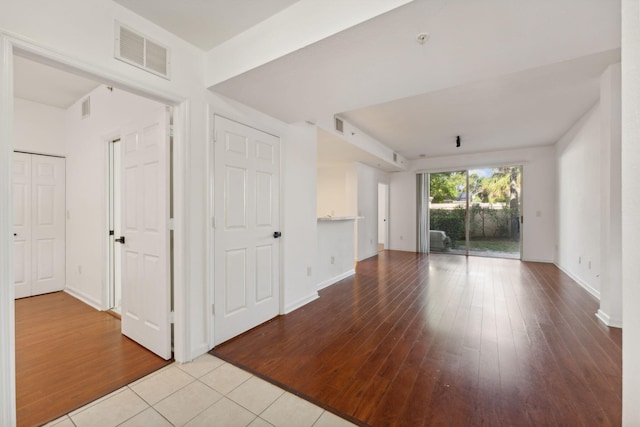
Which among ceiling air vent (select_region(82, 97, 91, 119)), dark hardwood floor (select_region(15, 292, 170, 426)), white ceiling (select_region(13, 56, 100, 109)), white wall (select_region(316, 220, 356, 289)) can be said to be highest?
white ceiling (select_region(13, 56, 100, 109))

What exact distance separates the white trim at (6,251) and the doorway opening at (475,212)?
7741 millimetres

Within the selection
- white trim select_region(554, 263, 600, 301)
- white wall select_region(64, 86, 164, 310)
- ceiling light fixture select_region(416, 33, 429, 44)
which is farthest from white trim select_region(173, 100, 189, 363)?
white trim select_region(554, 263, 600, 301)

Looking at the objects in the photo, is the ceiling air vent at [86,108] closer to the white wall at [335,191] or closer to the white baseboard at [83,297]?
the white baseboard at [83,297]

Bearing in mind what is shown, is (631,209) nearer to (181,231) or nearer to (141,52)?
(181,231)

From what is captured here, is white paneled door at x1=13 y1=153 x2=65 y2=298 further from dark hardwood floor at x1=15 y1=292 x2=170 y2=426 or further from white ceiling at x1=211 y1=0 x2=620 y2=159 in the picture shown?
white ceiling at x1=211 y1=0 x2=620 y2=159

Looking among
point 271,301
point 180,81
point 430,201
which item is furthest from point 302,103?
point 430,201

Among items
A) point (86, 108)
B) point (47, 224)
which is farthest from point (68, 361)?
point (86, 108)

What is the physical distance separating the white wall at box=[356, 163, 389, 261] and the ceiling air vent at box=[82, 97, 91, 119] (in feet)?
16.0

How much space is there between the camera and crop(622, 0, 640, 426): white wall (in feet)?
2.41

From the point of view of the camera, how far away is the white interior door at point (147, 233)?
2.20 m

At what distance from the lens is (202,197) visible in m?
2.29

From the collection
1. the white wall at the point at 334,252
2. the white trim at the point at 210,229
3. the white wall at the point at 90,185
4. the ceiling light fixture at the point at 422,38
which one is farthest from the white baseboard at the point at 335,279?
the ceiling light fixture at the point at 422,38

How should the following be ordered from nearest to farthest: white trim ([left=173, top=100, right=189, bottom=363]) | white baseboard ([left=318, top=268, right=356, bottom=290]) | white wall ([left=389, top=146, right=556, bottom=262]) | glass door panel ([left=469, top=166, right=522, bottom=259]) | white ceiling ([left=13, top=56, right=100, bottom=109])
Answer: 1. white trim ([left=173, top=100, right=189, bottom=363])
2. white ceiling ([left=13, top=56, right=100, bottom=109])
3. white baseboard ([left=318, top=268, right=356, bottom=290])
4. white wall ([left=389, top=146, right=556, bottom=262])
5. glass door panel ([left=469, top=166, right=522, bottom=259])

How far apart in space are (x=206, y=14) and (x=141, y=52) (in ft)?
1.79
